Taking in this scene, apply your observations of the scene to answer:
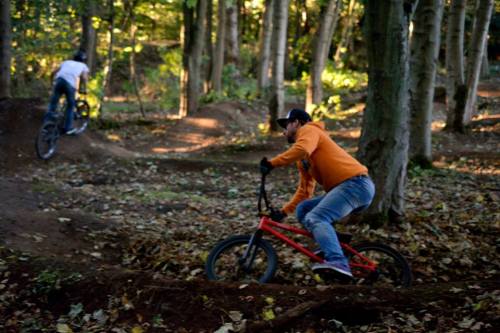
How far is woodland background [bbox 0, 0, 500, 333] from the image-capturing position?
570 centimetres

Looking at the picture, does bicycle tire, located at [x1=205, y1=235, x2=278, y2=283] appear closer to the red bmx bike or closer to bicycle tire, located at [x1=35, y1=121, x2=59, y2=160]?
the red bmx bike

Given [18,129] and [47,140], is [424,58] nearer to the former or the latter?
[47,140]

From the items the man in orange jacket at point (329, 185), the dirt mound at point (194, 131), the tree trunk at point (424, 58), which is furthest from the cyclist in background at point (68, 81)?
the man in orange jacket at point (329, 185)

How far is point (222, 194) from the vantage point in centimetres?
1222

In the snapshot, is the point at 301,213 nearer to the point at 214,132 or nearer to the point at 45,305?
the point at 45,305

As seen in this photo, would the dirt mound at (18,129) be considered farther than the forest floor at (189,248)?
Yes

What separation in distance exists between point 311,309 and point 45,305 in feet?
9.50

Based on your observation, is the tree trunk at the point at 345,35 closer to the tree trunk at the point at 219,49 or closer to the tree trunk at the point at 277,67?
the tree trunk at the point at 219,49

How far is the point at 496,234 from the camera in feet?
26.9

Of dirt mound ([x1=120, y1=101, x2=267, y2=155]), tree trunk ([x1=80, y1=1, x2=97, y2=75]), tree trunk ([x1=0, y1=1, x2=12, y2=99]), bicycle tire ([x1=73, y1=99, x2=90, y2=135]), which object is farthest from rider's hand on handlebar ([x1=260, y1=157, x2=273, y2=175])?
tree trunk ([x1=80, y1=1, x2=97, y2=75])

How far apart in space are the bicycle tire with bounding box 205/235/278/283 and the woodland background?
0.36 m

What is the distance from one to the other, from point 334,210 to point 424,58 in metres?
6.84

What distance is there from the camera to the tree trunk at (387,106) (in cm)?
752

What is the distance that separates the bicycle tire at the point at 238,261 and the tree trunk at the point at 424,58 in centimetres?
646
